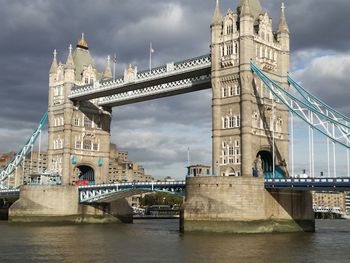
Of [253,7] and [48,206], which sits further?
[48,206]

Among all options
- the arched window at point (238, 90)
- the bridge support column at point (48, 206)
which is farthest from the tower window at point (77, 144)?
the arched window at point (238, 90)

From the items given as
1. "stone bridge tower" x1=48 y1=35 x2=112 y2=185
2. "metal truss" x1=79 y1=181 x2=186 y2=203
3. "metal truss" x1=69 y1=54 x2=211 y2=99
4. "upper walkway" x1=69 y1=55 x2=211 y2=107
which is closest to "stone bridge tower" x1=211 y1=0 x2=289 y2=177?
"metal truss" x1=69 y1=54 x2=211 y2=99

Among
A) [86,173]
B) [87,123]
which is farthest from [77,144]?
[86,173]

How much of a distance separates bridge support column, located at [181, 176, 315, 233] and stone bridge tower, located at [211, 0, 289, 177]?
4.19m

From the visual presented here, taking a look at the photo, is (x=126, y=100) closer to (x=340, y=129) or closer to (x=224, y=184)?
(x=224, y=184)

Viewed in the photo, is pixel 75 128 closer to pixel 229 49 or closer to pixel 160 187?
pixel 160 187

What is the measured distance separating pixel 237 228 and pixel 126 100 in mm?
31527

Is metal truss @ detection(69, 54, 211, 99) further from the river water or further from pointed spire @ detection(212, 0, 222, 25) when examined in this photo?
the river water

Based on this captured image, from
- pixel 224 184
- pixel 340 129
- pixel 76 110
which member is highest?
pixel 76 110

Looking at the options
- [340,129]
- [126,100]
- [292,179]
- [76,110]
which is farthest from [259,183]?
[76,110]

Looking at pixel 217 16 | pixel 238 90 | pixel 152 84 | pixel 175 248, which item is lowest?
pixel 175 248

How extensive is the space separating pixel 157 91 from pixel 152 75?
3022 millimetres

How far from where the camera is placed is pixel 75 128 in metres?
82.9

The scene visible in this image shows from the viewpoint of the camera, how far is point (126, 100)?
7819cm
